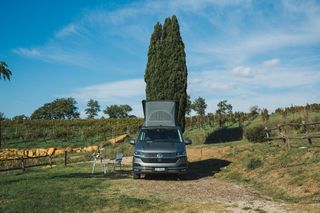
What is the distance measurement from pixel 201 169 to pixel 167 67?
14.8 metres

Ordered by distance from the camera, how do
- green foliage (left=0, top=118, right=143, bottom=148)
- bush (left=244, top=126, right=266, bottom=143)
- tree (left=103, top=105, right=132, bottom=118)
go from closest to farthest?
bush (left=244, top=126, right=266, bottom=143), green foliage (left=0, top=118, right=143, bottom=148), tree (left=103, top=105, right=132, bottom=118)

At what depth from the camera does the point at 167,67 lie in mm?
31188

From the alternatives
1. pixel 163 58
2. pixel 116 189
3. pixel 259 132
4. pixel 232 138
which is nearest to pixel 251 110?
pixel 232 138

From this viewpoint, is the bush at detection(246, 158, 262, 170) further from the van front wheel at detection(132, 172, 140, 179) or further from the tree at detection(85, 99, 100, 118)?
the tree at detection(85, 99, 100, 118)

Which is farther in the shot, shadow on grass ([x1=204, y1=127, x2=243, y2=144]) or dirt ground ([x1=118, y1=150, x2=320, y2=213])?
shadow on grass ([x1=204, y1=127, x2=243, y2=144])

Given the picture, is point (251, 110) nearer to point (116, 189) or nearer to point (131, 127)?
point (131, 127)

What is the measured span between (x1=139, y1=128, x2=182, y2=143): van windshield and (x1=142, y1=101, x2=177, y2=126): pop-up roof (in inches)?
91.9

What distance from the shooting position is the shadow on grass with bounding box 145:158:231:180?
15.0 m

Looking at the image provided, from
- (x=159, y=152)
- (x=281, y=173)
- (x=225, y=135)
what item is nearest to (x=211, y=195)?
(x=159, y=152)

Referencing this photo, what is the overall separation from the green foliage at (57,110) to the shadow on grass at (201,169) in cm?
9099

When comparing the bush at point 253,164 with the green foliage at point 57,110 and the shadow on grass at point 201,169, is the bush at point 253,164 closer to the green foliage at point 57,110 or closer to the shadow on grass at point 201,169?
the shadow on grass at point 201,169

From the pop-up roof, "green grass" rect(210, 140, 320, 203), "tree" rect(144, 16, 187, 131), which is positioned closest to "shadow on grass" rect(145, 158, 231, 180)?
"green grass" rect(210, 140, 320, 203)

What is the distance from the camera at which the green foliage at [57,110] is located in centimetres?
10382

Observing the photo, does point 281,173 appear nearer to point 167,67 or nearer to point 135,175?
point 135,175
